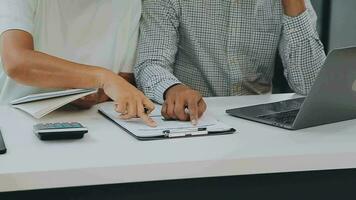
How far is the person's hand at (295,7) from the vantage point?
1507mm

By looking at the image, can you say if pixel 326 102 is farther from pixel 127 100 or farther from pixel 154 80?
pixel 154 80

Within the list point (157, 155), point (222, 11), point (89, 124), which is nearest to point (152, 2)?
point (222, 11)

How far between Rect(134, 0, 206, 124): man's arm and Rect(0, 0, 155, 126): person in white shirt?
4 cm

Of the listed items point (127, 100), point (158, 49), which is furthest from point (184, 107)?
point (158, 49)

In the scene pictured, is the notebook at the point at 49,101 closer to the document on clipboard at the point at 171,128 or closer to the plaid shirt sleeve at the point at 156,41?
the document on clipboard at the point at 171,128

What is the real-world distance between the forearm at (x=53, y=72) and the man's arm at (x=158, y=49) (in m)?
0.18

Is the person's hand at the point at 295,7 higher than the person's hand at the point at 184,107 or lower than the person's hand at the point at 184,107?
higher

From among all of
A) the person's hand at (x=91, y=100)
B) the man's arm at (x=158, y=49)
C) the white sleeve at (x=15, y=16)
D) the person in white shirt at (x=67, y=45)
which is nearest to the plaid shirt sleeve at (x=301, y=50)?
the man's arm at (x=158, y=49)

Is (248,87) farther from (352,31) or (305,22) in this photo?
(352,31)

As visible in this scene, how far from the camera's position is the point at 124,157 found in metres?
0.85

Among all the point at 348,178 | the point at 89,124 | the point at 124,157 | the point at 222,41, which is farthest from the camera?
the point at 222,41

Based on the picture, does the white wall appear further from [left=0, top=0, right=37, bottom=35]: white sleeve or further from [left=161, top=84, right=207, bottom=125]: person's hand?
[left=0, top=0, right=37, bottom=35]: white sleeve

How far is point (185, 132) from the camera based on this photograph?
100cm

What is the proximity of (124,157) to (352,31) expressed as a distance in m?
1.53
